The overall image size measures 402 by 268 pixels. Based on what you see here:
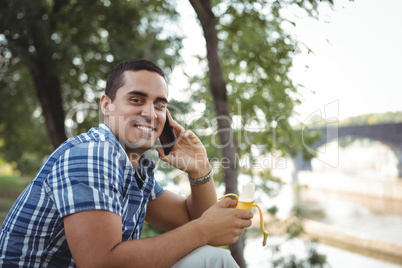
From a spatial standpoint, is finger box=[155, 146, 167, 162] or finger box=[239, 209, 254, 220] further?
finger box=[155, 146, 167, 162]

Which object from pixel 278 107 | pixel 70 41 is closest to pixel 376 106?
pixel 278 107

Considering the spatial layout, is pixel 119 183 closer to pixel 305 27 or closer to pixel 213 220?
pixel 213 220

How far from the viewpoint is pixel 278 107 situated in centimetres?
355

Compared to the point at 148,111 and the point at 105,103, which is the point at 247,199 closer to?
the point at 148,111

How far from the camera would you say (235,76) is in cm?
427

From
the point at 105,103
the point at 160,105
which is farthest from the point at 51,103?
the point at 160,105

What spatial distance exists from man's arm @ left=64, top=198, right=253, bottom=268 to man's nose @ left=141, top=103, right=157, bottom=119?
0.56 metres

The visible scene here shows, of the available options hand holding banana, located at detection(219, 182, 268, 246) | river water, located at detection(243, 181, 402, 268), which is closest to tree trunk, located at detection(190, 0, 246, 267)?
hand holding banana, located at detection(219, 182, 268, 246)

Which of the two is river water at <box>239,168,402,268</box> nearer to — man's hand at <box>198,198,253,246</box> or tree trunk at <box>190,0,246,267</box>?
tree trunk at <box>190,0,246,267</box>

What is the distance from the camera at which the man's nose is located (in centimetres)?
162

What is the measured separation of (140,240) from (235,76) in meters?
3.30

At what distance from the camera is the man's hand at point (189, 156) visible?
5.74 ft

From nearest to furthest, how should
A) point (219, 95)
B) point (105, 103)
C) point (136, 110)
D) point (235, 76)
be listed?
point (136, 110) → point (105, 103) → point (219, 95) → point (235, 76)

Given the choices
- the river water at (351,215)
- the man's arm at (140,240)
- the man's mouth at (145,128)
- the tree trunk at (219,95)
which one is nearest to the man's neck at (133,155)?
the man's mouth at (145,128)
